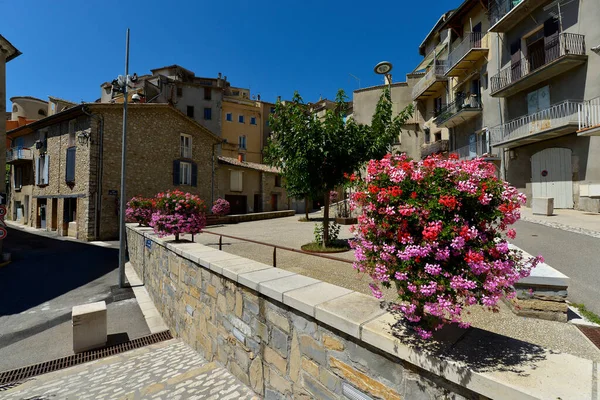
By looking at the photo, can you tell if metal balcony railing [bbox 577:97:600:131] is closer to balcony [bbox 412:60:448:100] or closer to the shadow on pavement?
balcony [bbox 412:60:448:100]

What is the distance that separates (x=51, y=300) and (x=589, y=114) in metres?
21.8

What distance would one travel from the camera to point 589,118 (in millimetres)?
12188

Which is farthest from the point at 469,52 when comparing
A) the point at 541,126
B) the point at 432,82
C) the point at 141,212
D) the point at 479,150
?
the point at 141,212

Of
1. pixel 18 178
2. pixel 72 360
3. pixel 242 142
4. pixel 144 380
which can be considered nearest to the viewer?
pixel 144 380

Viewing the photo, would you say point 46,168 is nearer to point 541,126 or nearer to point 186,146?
point 186,146

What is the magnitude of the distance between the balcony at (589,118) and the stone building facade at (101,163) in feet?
74.5

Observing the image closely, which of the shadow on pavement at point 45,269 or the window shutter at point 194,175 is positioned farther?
the window shutter at point 194,175

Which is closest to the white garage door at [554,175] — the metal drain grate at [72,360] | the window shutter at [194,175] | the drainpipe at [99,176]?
Answer: the metal drain grate at [72,360]

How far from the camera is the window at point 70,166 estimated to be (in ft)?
59.4

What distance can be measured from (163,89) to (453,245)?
36.7 metres

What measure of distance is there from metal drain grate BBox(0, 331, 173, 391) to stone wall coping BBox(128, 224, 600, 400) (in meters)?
4.87

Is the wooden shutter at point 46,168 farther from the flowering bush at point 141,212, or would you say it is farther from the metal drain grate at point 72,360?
the metal drain grate at point 72,360

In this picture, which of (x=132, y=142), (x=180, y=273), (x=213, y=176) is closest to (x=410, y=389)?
(x=180, y=273)

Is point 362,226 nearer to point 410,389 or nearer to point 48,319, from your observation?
point 410,389
